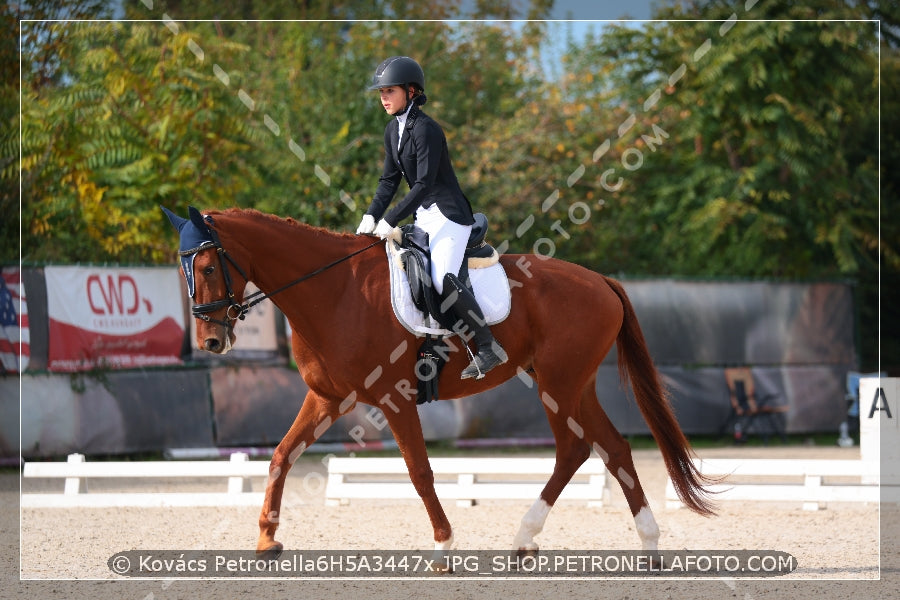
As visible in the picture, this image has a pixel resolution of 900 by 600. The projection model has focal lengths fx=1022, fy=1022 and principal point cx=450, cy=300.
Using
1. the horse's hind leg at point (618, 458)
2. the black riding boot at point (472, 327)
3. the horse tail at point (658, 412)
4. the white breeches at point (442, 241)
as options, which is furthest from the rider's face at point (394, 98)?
the horse's hind leg at point (618, 458)

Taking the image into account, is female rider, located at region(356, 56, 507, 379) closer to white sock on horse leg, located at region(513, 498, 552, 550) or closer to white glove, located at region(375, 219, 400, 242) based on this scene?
white glove, located at region(375, 219, 400, 242)

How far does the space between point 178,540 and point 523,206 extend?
415 inches

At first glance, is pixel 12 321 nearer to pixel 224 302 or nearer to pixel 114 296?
pixel 114 296

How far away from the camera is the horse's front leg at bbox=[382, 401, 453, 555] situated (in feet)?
19.0

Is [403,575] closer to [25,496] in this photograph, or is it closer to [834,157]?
[25,496]

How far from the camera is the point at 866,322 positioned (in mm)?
17734

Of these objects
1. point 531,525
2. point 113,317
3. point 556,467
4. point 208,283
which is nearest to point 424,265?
point 208,283

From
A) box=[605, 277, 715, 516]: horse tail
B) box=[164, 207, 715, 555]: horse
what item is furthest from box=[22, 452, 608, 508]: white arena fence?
box=[164, 207, 715, 555]: horse

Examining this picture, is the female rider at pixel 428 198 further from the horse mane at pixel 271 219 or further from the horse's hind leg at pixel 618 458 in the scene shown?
the horse's hind leg at pixel 618 458

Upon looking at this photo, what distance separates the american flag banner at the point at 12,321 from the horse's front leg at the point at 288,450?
619 cm

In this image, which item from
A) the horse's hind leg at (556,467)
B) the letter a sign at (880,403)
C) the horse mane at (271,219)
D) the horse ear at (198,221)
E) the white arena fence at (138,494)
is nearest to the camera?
the horse ear at (198,221)

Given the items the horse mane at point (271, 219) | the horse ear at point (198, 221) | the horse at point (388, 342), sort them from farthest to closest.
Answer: the horse mane at point (271, 219) < the horse at point (388, 342) < the horse ear at point (198, 221)

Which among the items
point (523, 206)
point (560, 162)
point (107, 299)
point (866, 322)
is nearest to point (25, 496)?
point (107, 299)

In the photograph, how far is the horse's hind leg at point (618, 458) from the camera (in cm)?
616
